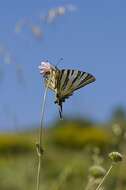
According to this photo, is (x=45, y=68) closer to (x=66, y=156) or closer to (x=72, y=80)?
(x=72, y=80)

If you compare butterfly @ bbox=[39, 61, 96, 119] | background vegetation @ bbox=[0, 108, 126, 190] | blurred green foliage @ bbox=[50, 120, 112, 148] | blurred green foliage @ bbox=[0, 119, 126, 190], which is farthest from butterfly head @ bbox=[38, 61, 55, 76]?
blurred green foliage @ bbox=[50, 120, 112, 148]

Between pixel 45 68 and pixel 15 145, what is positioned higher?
pixel 45 68

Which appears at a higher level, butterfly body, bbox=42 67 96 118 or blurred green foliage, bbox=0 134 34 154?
butterfly body, bbox=42 67 96 118

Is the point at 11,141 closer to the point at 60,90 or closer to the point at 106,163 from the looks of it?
the point at 106,163

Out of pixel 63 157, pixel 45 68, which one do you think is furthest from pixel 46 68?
pixel 63 157

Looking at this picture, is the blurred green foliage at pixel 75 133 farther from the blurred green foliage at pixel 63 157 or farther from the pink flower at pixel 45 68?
the pink flower at pixel 45 68

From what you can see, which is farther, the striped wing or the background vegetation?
the background vegetation

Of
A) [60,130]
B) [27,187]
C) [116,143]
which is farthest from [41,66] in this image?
[60,130]

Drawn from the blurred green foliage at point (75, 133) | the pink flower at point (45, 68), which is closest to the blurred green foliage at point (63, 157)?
the blurred green foliage at point (75, 133)

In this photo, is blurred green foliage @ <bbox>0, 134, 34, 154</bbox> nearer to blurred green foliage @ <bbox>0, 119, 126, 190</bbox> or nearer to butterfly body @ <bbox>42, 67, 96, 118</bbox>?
blurred green foliage @ <bbox>0, 119, 126, 190</bbox>
